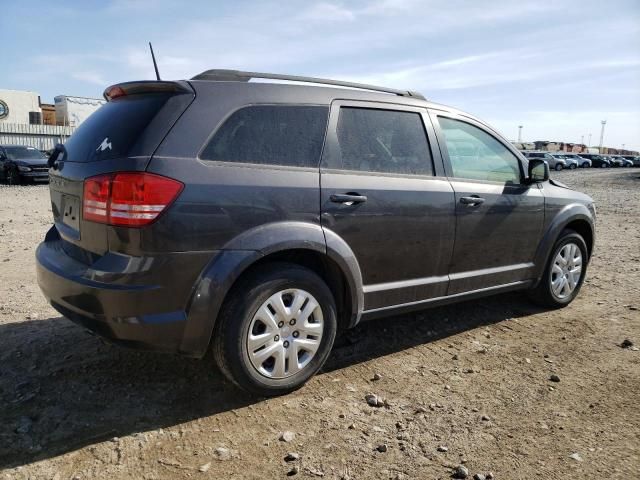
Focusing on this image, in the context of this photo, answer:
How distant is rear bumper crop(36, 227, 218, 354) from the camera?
2.54 meters

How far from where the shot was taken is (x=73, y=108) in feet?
131

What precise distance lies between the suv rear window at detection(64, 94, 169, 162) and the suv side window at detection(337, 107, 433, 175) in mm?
1184

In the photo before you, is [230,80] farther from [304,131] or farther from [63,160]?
[63,160]

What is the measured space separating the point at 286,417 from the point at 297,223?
1102 mm

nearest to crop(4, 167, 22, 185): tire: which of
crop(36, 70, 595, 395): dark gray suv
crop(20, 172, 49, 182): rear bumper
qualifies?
crop(20, 172, 49, 182): rear bumper

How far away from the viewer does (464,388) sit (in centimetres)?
325

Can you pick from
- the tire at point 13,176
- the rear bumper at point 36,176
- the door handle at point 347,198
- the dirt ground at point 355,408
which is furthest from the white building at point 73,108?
the door handle at point 347,198

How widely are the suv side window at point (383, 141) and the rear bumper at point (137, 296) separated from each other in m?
1.24

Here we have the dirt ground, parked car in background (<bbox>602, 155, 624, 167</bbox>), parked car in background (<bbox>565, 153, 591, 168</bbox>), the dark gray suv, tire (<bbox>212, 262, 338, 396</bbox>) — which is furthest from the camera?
parked car in background (<bbox>602, 155, 624, 167</bbox>)

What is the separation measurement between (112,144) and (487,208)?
2.73m

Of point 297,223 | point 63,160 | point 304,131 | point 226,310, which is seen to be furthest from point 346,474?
point 63,160

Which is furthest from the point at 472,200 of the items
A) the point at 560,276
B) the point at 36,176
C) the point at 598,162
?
the point at 598,162

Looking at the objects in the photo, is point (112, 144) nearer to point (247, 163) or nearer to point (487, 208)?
point (247, 163)

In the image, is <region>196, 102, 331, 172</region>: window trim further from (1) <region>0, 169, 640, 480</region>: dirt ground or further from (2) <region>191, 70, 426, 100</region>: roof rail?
(1) <region>0, 169, 640, 480</region>: dirt ground
